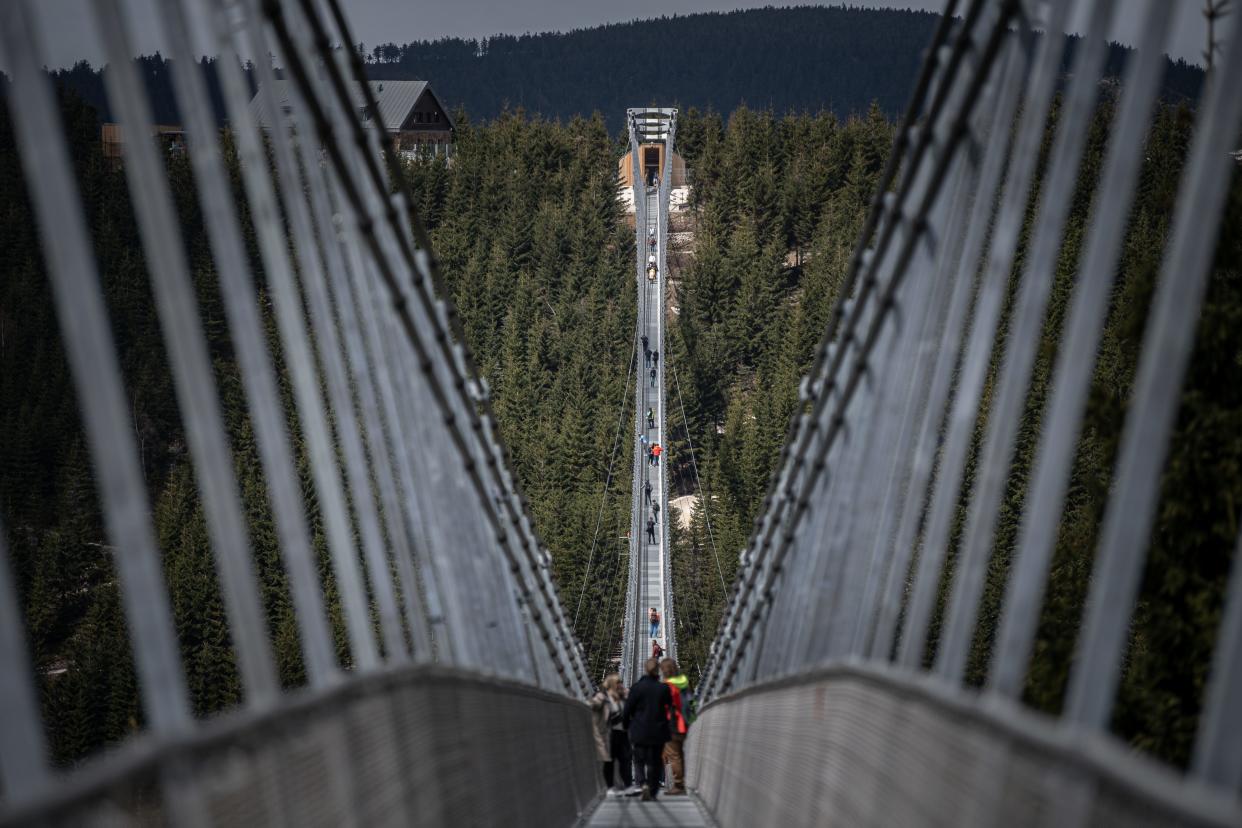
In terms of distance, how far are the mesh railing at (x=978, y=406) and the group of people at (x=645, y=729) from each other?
1.37 metres

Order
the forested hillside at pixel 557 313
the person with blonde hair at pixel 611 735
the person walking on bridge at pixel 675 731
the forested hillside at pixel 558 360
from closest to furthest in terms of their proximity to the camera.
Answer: the person walking on bridge at pixel 675 731 < the person with blonde hair at pixel 611 735 < the forested hillside at pixel 558 360 < the forested hillside at pixel 557 313

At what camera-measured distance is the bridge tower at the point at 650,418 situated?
4306cm

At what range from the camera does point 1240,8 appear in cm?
329

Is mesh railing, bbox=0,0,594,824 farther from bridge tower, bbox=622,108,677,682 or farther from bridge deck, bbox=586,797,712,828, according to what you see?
bridge tower, bbox=622,108,677,682

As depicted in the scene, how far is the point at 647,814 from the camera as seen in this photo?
38.9 feet

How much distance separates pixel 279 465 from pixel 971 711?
83.4 inches

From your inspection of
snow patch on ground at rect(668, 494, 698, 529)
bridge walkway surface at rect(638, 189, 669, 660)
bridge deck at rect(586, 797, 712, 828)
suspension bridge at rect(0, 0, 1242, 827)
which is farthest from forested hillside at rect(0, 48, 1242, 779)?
suspension bridge at rect(0, 0, 1242, 827)

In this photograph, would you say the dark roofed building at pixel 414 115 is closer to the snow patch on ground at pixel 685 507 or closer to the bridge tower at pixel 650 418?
the bridge tower at pixel 650 418

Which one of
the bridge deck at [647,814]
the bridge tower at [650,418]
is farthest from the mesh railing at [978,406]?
the bridge tower at [650,418]

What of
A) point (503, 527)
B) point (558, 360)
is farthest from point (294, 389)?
point (558, 360)

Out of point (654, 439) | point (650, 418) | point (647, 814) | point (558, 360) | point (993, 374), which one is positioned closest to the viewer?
point (647, 814)

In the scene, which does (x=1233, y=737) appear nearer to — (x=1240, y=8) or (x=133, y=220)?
(x=1240, y=8)

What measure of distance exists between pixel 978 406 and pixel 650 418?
57.7m

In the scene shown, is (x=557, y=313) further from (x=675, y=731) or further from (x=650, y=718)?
(x=650, y=718)
